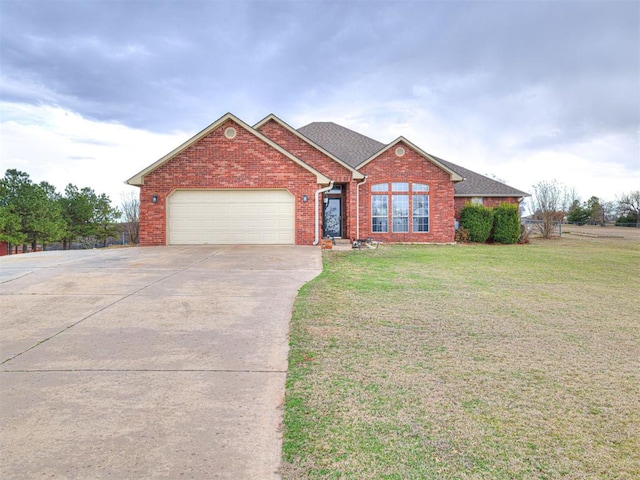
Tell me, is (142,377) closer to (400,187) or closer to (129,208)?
(400,187)

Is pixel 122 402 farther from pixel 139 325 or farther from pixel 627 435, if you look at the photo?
pixel 627 435

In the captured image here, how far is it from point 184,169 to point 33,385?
13.0 m

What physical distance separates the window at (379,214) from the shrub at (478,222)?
196 inches

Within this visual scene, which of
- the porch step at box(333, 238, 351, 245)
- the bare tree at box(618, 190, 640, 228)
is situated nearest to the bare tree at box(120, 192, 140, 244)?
the porch step at box(333, 238, 351, 245)

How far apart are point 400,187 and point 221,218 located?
9228 mm

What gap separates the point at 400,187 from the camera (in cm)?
1961

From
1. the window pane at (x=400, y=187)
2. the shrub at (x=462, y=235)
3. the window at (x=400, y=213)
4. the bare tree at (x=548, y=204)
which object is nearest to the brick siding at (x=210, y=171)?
the window pane at (x=400, y=187)

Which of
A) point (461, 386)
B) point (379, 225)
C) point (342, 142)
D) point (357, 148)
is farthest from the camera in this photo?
point (342, 142)

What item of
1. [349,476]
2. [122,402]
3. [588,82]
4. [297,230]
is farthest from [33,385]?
[588,82]

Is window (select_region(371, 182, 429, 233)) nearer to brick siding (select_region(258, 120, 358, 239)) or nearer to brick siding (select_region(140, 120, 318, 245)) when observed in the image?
brick siding (select_region(258, 120, 358, 239))

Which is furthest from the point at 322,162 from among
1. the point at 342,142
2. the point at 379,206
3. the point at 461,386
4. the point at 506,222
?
the point at 461,386

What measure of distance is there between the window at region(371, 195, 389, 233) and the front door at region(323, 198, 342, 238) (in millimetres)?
1681

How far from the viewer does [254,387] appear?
3457mm

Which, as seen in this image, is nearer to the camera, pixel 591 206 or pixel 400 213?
pixel 400 213
